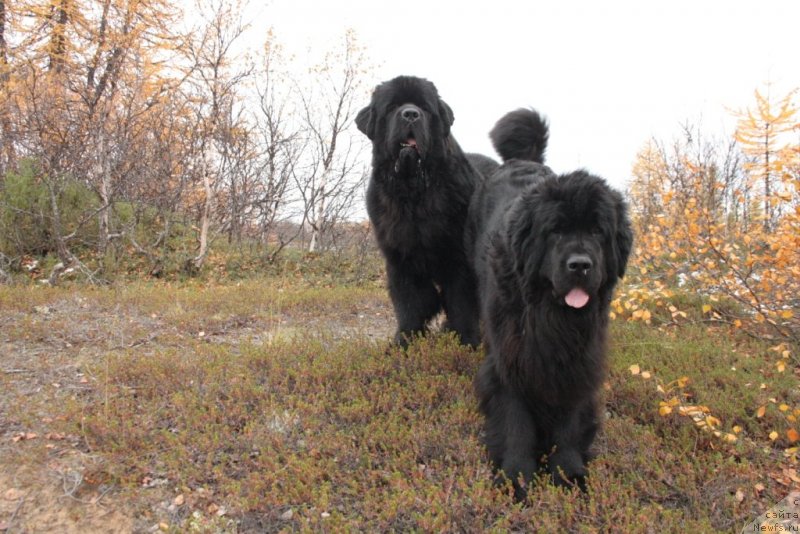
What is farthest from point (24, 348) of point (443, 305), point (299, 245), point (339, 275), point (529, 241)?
point (299, 245)

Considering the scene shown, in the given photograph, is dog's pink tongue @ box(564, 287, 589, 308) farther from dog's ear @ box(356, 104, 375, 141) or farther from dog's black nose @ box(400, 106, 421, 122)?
dog's ear @ box(356, 104, 375, 141)

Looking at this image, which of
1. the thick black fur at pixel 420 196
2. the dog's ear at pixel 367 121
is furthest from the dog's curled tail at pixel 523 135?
the dog's ear at pixel 367 121

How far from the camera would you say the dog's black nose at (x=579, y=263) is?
253cm

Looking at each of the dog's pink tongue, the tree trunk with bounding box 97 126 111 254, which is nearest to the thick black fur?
the dog's pink tongue

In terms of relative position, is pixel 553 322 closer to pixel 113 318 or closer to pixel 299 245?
pixel 113 318

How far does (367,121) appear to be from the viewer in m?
4.48

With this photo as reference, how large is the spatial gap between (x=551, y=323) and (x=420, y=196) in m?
1.79

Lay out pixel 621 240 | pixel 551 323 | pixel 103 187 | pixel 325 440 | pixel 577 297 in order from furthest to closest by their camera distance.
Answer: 1. pixel 103 187
2. pixel 325 440
3. pixel 621 240
4. pixel 551 323
5. pixel 577 297

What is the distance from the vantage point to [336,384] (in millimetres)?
3984

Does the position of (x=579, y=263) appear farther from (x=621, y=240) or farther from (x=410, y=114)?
(x=410, y=114)

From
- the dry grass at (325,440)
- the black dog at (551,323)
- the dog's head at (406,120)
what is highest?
the dog's head at (406,120)

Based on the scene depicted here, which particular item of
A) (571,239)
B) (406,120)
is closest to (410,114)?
(406,120)

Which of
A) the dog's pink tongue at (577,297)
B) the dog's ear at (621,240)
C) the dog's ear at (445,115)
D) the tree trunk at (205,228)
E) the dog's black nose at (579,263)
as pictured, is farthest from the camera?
the tree trunk at (205,228)

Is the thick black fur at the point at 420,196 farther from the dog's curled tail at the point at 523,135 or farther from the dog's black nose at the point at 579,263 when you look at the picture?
the dog's black nose at the point at 579,263
